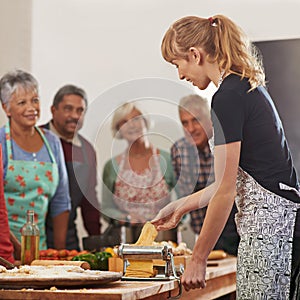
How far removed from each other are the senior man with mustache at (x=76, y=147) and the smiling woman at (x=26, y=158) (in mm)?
515

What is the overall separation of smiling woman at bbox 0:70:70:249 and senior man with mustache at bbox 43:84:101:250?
515mm

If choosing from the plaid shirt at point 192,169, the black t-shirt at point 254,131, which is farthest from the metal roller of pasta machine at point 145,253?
the plaid shirt at point 192,169

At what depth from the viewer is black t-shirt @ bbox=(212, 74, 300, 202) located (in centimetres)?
219

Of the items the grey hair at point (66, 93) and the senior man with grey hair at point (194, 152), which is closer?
the senior man with grey hair at point (194, 152)

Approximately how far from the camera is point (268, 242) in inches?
89.5

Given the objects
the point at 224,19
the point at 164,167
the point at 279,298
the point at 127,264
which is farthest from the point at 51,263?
the point at 164,167

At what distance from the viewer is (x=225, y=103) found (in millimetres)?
2184

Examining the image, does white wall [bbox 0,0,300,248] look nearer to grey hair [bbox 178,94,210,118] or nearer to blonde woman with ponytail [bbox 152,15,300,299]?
grey hair [bbox 178,94,210,118]

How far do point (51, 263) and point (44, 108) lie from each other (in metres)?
2.52

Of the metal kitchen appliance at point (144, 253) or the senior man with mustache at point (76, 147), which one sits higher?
the senior man with mustache at point (76, 147)

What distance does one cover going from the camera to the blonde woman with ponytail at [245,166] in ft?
7.20

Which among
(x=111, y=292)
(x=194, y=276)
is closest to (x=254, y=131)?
(x=194, y=276)

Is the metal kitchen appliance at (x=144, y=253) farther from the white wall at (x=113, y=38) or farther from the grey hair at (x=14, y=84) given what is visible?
the white wall at (x=113, y=38)

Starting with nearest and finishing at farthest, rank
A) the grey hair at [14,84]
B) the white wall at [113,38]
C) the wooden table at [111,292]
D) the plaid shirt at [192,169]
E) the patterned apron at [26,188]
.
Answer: the wooden table at [111,292]
the patterned apron at [26,188]
the grey hair at [14,84]
the plaid shirt at [192,169]
the white wall at [113,38]
